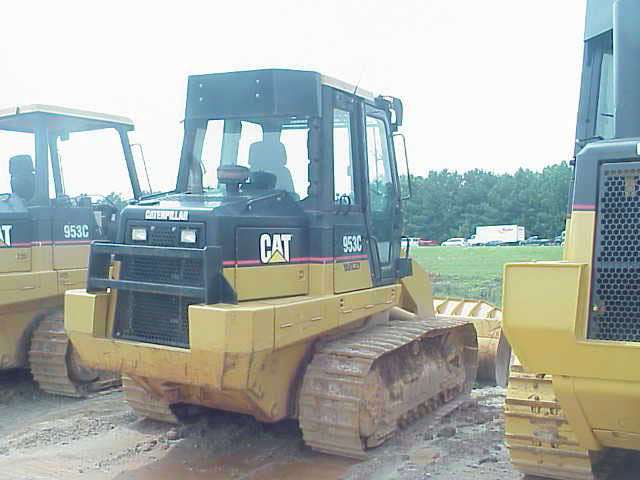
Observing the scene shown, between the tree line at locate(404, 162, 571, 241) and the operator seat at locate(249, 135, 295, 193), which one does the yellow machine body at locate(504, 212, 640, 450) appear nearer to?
the operator seat at locate(249, 135, 295, 193)

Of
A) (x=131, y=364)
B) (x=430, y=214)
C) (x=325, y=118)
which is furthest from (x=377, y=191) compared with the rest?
(x=430, y=214)

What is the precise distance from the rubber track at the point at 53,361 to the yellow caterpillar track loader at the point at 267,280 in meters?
Answer: 1.80

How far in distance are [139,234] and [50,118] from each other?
3.57 m

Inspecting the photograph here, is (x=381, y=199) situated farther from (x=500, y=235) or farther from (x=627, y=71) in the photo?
(x=500, y=235)

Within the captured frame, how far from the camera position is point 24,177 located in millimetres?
8828

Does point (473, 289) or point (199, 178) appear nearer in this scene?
point (199, 178)

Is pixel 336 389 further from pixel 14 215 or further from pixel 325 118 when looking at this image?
pixel 14 215

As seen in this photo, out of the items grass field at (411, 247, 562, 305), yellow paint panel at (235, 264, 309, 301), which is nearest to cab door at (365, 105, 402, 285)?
yellow paint panel at (235, 264, 309, 301)

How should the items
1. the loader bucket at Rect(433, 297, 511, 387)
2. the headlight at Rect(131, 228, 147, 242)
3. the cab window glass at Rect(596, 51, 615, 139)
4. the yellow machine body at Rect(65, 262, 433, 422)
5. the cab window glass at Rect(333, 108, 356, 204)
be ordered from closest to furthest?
the cab window glass at Rect(596, 51, 615, 139) < the yellow machine body at Rect(65, 262, 433, 422) < the headlight at Rect(131, 228, 147, 242) < the cab window glass at Rect(333, 108, 356, 204) < the loader bucket at Rect(433, 297, 511, 387)

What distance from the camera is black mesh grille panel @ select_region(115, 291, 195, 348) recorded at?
19.2ft

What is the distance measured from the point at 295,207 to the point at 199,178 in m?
1.05

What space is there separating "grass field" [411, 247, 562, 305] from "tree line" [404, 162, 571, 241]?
26304 mm

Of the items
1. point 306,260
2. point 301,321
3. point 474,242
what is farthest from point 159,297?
point 474,242

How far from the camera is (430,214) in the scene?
55469 mm
